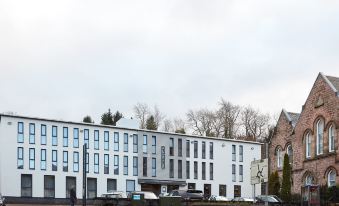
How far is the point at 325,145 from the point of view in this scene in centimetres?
5331

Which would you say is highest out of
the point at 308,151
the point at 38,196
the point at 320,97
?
the point at 320,97

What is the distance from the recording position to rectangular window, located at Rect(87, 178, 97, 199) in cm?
7581

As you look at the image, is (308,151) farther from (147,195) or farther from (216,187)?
(216,187)

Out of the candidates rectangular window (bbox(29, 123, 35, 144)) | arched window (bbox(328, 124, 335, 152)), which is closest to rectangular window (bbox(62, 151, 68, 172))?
rectangular window (bbox(29, 123, 35, 144))

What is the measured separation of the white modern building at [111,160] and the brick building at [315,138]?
2408cm

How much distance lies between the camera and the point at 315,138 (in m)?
55.6

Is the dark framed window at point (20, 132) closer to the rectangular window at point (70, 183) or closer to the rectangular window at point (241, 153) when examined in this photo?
the rectangular window at point (70, 183)

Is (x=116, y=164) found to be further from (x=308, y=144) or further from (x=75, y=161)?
(x=308, y=144)

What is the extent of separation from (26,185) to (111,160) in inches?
472

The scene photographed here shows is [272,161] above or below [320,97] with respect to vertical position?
below

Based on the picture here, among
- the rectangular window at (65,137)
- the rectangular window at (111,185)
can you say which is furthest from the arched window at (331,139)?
the rectangular window at (65,137)

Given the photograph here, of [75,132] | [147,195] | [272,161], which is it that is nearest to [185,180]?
[75,132]

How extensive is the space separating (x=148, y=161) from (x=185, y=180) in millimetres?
6859

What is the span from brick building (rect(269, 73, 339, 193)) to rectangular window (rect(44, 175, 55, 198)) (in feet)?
88.6
